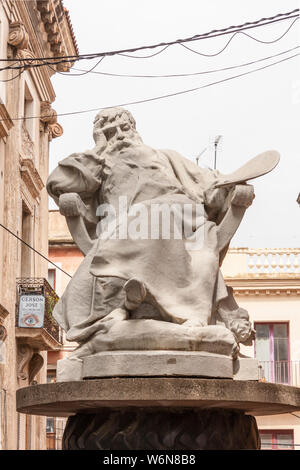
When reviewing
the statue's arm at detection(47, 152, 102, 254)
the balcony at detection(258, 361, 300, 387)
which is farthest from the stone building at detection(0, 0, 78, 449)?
the statue's arm at detection(47, 152, 102, 254)

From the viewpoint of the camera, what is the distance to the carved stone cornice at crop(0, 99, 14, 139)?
750 inches

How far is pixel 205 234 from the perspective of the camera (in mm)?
7027

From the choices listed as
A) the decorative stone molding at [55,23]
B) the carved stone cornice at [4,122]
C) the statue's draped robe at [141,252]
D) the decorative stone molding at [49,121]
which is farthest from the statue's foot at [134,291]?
the decorative stone molding at [49,121]

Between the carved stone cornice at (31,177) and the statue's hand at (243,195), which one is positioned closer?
the statue's hand at (243,195)

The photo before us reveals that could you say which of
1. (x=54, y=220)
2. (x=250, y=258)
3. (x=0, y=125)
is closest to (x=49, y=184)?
(x=0, y=125)

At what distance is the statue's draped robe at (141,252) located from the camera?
6.68m

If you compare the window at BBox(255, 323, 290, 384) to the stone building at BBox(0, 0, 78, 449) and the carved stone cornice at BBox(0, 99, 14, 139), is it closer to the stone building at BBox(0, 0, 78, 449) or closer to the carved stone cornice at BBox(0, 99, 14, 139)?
the stone building at BBox(0, 0, 78, 449)

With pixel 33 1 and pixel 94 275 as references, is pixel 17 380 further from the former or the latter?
pixel 94 275

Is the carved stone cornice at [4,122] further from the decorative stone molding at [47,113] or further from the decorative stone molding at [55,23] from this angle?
the decorative stone molding at [47,113]

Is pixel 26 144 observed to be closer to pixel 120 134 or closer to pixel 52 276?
pixel 52 276

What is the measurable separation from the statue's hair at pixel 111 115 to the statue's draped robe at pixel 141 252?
35 cm

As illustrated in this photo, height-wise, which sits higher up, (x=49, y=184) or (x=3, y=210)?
(x=3, y=210)

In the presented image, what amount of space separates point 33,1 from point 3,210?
6.16m

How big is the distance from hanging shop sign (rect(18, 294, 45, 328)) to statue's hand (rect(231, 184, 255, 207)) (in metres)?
13.3
